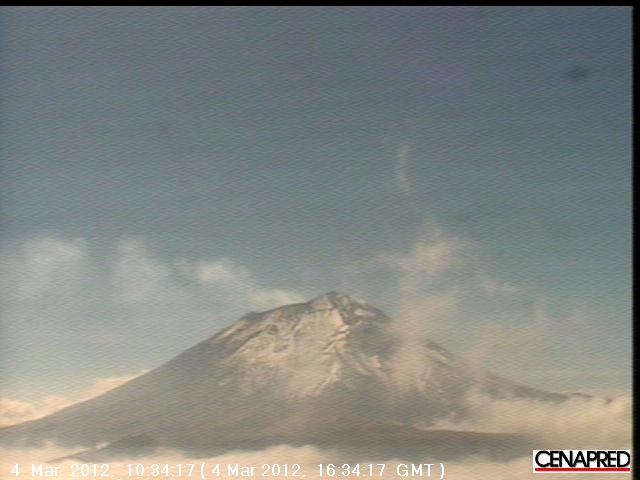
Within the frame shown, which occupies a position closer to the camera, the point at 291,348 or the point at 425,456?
the point at 425,456

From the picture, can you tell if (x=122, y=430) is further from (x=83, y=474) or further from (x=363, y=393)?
(x=363, y=393)

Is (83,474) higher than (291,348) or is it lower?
lower

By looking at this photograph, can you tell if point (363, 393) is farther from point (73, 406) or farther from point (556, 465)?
point (73, 406)

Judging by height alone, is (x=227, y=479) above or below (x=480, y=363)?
below

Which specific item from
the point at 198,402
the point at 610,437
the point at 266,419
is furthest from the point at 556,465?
the point at 198,402

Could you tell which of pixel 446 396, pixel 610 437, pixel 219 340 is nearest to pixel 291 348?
pixel 219 340

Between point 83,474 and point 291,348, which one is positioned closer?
point 83,474
